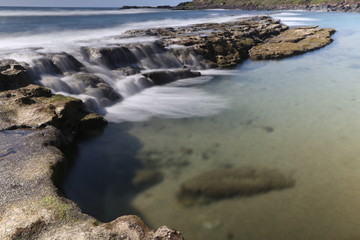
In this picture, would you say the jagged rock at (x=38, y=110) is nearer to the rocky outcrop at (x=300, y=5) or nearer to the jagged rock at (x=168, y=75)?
the jagged rock at (x=168, y=75)

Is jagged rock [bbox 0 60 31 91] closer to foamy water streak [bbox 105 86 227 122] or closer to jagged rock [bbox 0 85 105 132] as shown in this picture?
jagged rock [bbox 0 85 105 132]

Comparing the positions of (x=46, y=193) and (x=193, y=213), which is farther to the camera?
(x=193, y=213)

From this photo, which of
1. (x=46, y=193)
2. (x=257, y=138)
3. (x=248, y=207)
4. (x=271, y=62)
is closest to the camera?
(x=46, y=193)

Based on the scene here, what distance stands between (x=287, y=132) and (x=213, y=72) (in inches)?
485

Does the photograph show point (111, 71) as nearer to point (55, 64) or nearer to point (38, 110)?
point (55, 64)

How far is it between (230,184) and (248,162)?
4.86 ft

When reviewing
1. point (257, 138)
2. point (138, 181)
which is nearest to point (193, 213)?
point (138, 181)

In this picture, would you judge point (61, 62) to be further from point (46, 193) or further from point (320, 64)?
point (320, 64)

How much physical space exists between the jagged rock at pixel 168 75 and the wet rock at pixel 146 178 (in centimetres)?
1112

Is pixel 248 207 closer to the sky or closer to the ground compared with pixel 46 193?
closer to the ground

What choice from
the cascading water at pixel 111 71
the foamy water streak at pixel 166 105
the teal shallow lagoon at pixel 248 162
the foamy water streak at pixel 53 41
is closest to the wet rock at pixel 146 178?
the teal shallow lagoon at pixel 248 162

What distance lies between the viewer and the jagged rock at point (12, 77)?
1230 cm

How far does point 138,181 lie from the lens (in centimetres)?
812

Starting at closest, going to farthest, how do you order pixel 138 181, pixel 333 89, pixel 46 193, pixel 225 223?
pixel 46 193 < pixel 225 223 < pixel 138 181 < pixel 333 89
